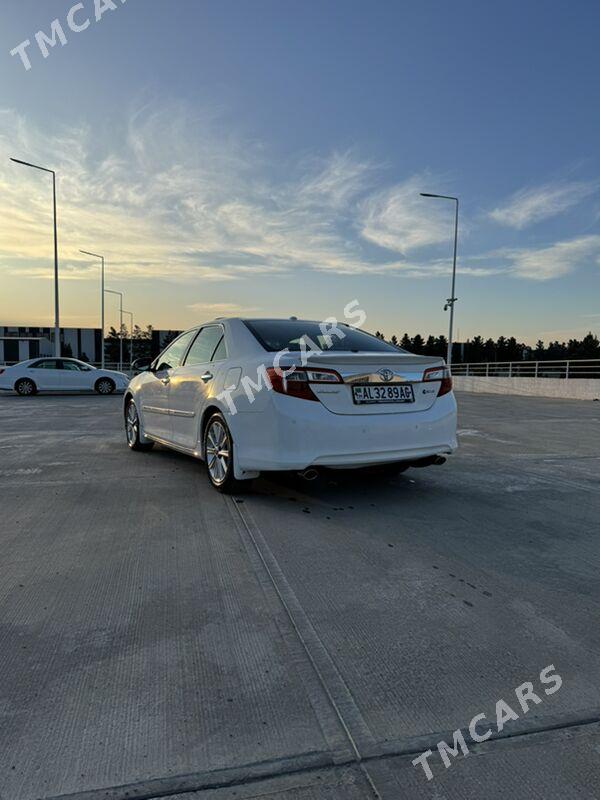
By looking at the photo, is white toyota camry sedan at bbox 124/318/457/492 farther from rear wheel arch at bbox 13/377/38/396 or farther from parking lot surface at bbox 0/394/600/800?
rear wheel arch at bbox 13/377/38/396

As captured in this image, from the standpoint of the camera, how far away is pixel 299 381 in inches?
167

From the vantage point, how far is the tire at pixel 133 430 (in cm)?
724

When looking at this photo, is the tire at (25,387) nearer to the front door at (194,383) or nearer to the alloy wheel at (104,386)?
the alloy wheel at (104,386)

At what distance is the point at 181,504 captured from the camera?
4.64 metres

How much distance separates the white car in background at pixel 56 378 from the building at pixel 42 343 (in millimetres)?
63211

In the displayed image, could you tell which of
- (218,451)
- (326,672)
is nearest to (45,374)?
(218,451)

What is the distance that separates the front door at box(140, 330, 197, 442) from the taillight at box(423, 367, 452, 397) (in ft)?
8.73

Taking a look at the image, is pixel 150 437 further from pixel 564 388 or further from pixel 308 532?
pixel 564 388

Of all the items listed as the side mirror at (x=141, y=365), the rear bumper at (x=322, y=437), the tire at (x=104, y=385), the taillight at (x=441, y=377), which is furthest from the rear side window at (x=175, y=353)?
the tire at (x=104, y=385)

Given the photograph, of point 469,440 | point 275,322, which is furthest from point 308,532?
point 469,440

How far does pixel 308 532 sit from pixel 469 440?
17.6ft

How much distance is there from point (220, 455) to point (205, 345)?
1.30m

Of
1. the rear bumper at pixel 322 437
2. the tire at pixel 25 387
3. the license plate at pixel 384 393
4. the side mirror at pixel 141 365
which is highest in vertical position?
the side mirror at pixel 141 365

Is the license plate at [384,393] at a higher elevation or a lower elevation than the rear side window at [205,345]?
lower
